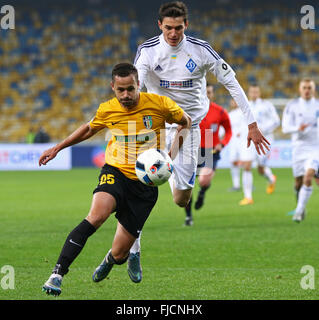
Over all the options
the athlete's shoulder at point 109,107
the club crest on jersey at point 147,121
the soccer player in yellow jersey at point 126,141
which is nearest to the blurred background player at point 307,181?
the soccer player in yellow jersey at point 126,141

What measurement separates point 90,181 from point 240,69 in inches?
526

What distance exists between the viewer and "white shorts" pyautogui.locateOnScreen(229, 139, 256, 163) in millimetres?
14320

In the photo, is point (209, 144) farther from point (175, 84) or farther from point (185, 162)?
point (175, 84)

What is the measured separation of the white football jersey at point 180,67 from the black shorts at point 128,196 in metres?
1.28

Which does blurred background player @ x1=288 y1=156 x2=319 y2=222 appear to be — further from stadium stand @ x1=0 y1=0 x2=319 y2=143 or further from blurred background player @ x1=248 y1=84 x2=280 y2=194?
stadium stand @ x1=0 y1=0 x2=319 y2=143

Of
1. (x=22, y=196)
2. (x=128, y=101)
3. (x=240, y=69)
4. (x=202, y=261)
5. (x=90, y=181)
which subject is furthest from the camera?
(x=240, y=69)

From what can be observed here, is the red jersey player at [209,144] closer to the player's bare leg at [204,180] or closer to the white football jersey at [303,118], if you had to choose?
the player's bare leg at [204,180]

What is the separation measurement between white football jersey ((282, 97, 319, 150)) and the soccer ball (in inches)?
242

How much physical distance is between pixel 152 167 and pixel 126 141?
0.49 meters

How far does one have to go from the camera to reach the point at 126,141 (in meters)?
5.75

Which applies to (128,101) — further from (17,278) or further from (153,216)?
(153,216)

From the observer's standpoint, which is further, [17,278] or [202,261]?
[202,261]

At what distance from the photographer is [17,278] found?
6332 mm

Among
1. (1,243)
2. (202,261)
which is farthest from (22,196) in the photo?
(202,261)
